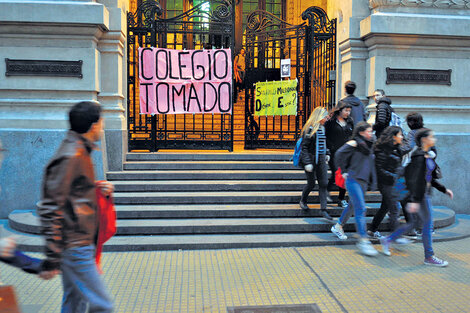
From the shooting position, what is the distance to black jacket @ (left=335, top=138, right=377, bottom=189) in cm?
617

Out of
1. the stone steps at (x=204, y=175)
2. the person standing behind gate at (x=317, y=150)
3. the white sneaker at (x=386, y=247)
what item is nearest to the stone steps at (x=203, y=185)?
the stone steps at (x=204, y=175)

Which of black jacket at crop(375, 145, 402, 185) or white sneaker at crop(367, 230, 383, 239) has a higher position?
black jacket at crop(375, 145, 402, 185)

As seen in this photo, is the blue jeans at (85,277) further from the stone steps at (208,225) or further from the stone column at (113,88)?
the stone column at (113,88)

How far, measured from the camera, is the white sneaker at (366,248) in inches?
240

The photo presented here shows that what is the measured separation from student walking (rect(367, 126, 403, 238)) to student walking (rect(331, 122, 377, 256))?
12 cm

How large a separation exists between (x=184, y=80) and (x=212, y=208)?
3.67 metres

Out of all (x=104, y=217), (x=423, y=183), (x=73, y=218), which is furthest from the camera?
(x=423, y=183)

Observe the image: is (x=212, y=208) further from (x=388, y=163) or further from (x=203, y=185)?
(x=388, y=163)

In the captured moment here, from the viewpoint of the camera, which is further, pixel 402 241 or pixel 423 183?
pixel 402 241

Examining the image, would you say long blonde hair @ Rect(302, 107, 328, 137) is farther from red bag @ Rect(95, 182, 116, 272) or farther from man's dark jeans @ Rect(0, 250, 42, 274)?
man's dark jeans @ Rect(0, 250, 42, 274)

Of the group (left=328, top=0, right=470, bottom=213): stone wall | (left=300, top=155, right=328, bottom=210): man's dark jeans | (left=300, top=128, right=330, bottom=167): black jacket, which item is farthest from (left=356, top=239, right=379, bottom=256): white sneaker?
(left=328, top=0, right=470, bottom=213): stone wall

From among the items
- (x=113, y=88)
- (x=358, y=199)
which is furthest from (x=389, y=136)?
(x=113, y=88)

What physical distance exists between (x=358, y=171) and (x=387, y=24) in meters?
3.98

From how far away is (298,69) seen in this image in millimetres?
11109
